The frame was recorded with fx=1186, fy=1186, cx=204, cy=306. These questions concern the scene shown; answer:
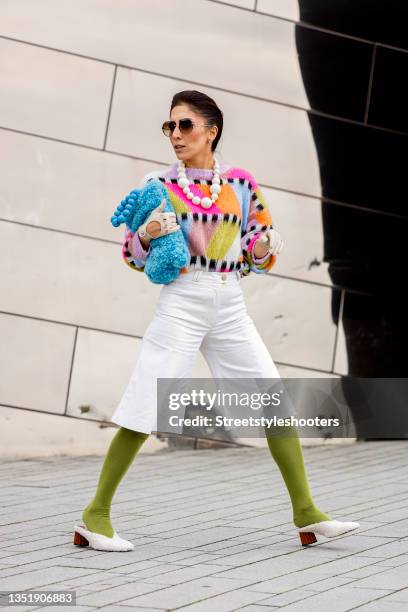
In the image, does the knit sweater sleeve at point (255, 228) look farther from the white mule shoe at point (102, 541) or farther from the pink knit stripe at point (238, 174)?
the white mule shoe at point (102, 541)

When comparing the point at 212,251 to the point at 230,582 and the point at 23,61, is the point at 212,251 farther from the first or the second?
the point at 23,61

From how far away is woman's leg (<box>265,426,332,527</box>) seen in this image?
16.1 ft

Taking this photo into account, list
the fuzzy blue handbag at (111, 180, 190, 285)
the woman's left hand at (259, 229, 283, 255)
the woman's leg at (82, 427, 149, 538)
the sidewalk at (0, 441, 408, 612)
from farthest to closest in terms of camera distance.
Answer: the woman's left hand at (259, 229, 283, 255)
the woman's leg at (82, 427, 149, 538)
the fuzzy blue handbag at (111, 180, 190, 285)
the sidewalk at (0, 441, 408, 612)

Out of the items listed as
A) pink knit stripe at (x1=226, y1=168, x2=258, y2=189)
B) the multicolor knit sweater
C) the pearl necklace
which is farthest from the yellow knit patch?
pink knit stripe at (x1=226, y1=168, x2=258, y2=189)

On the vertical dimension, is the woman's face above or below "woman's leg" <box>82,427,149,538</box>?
above

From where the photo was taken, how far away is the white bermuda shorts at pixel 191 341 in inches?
188

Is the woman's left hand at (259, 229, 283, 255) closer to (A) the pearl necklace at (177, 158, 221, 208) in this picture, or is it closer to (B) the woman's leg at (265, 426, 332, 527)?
(A) the pearl necklace at (177, 158, 221, 208)

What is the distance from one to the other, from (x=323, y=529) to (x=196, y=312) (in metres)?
1.03

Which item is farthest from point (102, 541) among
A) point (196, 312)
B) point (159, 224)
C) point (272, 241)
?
point (272, 241)

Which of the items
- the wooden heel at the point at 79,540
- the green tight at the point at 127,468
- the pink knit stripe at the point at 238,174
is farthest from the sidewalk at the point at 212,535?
the pink knit stripe at the point at 238,174

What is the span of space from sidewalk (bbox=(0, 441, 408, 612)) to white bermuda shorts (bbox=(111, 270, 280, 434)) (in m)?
0.61

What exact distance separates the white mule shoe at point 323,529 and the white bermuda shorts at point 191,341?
0.64m

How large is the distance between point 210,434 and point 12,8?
3.00m

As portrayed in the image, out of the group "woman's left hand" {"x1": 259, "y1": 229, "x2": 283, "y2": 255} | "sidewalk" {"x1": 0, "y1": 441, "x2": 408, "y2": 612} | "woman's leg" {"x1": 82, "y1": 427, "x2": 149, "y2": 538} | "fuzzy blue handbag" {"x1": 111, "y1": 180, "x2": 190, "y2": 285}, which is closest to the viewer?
"sidewalk" {"x1": 0, "y1": 441, "x2": 408, "y2": 612}
